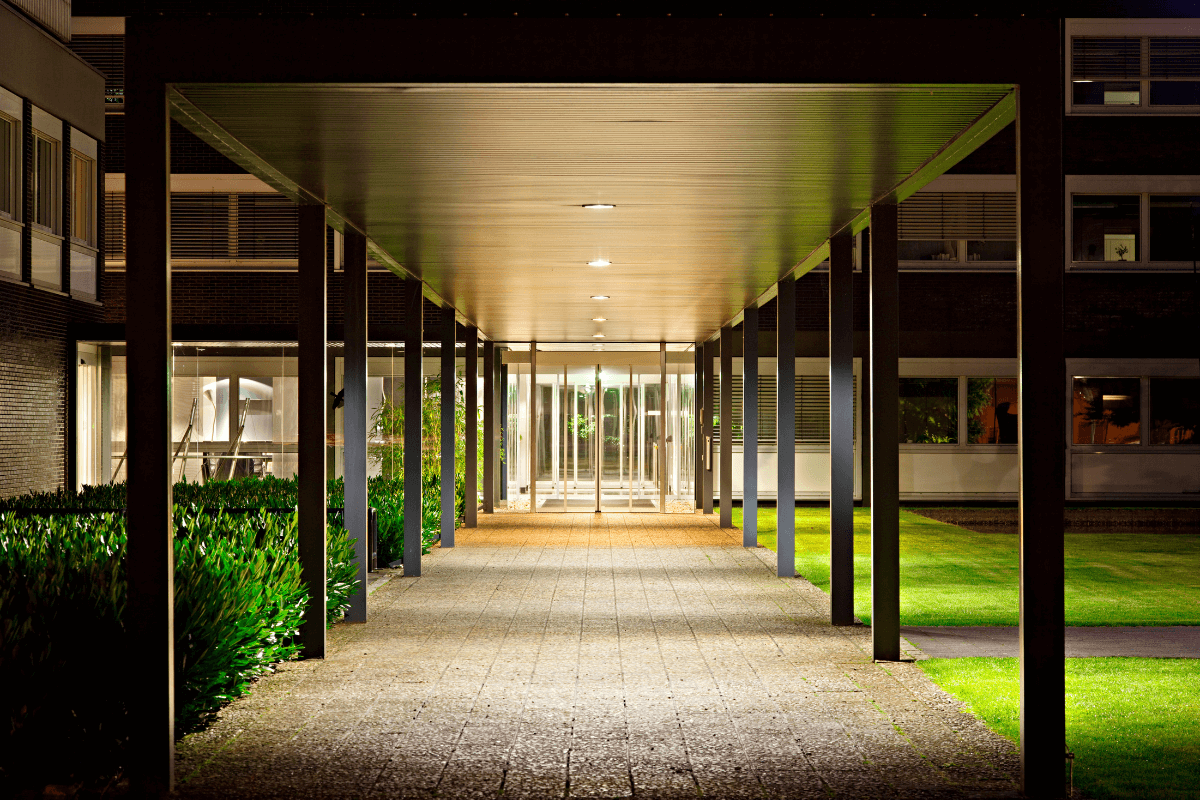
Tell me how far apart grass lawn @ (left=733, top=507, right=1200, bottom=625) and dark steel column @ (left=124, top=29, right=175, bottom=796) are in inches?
242

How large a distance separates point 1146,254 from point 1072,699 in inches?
736

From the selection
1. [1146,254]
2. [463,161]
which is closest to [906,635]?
[463,161]

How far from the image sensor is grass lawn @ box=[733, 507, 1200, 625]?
33.5 ft

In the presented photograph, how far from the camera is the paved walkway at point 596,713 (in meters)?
5.16

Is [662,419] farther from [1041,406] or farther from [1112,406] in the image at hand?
[1041,406]

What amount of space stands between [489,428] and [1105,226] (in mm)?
12865

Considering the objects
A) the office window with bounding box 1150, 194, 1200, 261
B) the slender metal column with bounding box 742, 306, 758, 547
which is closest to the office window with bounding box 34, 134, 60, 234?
the slender metal column with bounding box 742, 306, 758, 547

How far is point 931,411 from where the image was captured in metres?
23.7

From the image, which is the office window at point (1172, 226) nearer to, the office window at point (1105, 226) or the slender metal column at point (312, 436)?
the office window at point (1105, 226)

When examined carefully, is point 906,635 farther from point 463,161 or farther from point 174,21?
point 174,21

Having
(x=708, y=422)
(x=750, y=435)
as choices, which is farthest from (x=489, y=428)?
(x=750, y=435)

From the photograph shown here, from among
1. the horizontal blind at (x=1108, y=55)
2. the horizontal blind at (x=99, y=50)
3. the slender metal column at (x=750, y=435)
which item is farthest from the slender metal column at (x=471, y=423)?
the horizontal blind at (x=1108, y=55)

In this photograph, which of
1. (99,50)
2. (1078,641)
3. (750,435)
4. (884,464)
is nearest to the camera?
(884,464)

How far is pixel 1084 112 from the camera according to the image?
23109 millimetres
